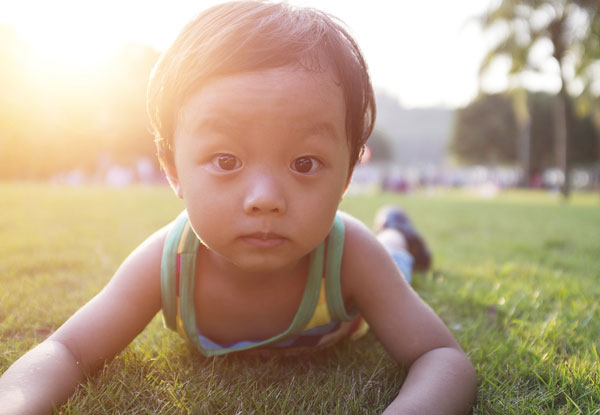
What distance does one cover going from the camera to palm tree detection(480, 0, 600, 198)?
19.6m

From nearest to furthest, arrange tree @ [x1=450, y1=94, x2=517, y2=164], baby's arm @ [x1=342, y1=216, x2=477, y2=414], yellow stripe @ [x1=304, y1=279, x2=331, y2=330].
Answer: baby's arm @ [x1=342, y1=216, x2=477, y2=414] < yellow stripe @ [x1=304, y1=279, x2=331, y2=330] < tree @ [x1=450, y1=94, x2=517, y2=164]

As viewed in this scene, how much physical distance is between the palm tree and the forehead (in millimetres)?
22015

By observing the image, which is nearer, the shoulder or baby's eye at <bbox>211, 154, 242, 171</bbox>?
baby's eye at <bbox>211, 154, 242, 171</bbox>

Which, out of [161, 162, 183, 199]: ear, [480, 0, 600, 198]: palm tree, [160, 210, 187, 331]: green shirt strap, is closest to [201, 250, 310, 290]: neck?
[160, 210, 187, 331]: green shirt strap

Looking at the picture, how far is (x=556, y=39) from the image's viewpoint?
800 inches

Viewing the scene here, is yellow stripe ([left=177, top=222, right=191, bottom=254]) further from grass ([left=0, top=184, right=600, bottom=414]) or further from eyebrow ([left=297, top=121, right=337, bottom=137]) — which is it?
eyebrow ([left=297, top=121, right=337, bottom=137])

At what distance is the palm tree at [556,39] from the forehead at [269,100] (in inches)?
867

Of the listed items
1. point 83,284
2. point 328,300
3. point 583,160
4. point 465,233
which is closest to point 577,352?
point 328,300

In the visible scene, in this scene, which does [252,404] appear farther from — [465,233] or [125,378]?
[465,233]

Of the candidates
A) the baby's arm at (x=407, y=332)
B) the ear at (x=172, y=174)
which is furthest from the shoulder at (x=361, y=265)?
the ear at (x=172, y=174)

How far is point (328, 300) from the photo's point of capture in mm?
1764

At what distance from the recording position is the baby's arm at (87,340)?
135 centimetres

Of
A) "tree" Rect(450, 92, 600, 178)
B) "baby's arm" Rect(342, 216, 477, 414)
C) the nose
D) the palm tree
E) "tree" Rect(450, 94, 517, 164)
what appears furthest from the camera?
"tree" Rect(450, 94, 517, 164)

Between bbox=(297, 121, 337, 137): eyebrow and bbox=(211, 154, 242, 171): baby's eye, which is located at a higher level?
bbox=(297, 121, 337, 137): eyebrow
